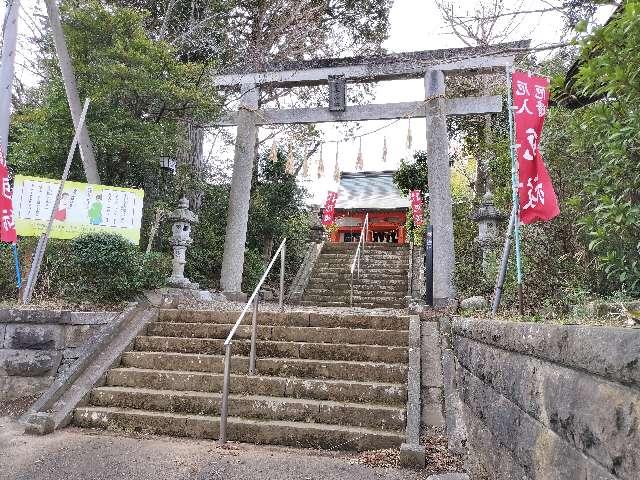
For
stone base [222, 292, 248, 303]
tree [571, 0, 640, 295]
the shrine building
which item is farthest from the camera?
the shrine building

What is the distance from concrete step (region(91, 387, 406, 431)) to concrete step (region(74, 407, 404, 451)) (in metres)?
0.08

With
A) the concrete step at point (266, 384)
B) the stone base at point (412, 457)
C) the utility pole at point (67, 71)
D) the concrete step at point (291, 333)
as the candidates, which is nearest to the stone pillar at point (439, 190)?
the concrete step at point (291, 333)

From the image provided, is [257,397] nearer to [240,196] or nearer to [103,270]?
[103,270]

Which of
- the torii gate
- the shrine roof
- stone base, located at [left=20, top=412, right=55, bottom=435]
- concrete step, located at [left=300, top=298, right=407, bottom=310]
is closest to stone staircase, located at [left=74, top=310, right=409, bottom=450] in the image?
stone base, located at [left=20, top=412, right=55, bottom=435]

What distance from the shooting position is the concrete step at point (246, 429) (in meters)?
3.97

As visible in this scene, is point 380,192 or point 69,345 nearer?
point 69,345

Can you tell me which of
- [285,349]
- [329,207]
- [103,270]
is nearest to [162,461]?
[285,349]

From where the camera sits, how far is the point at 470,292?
8.55 meters

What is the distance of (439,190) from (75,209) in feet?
21.8

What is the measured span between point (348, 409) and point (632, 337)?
10.9 feet

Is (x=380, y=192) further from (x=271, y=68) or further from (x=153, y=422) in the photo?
(x=153, y=422)

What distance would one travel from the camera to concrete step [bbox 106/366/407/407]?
175 inches

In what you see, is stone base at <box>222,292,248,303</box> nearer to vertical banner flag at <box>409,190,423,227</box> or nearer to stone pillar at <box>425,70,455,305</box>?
stone pillar at <box>425,70,455,305</box>

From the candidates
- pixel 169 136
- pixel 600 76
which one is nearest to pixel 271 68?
pixel 169 136
